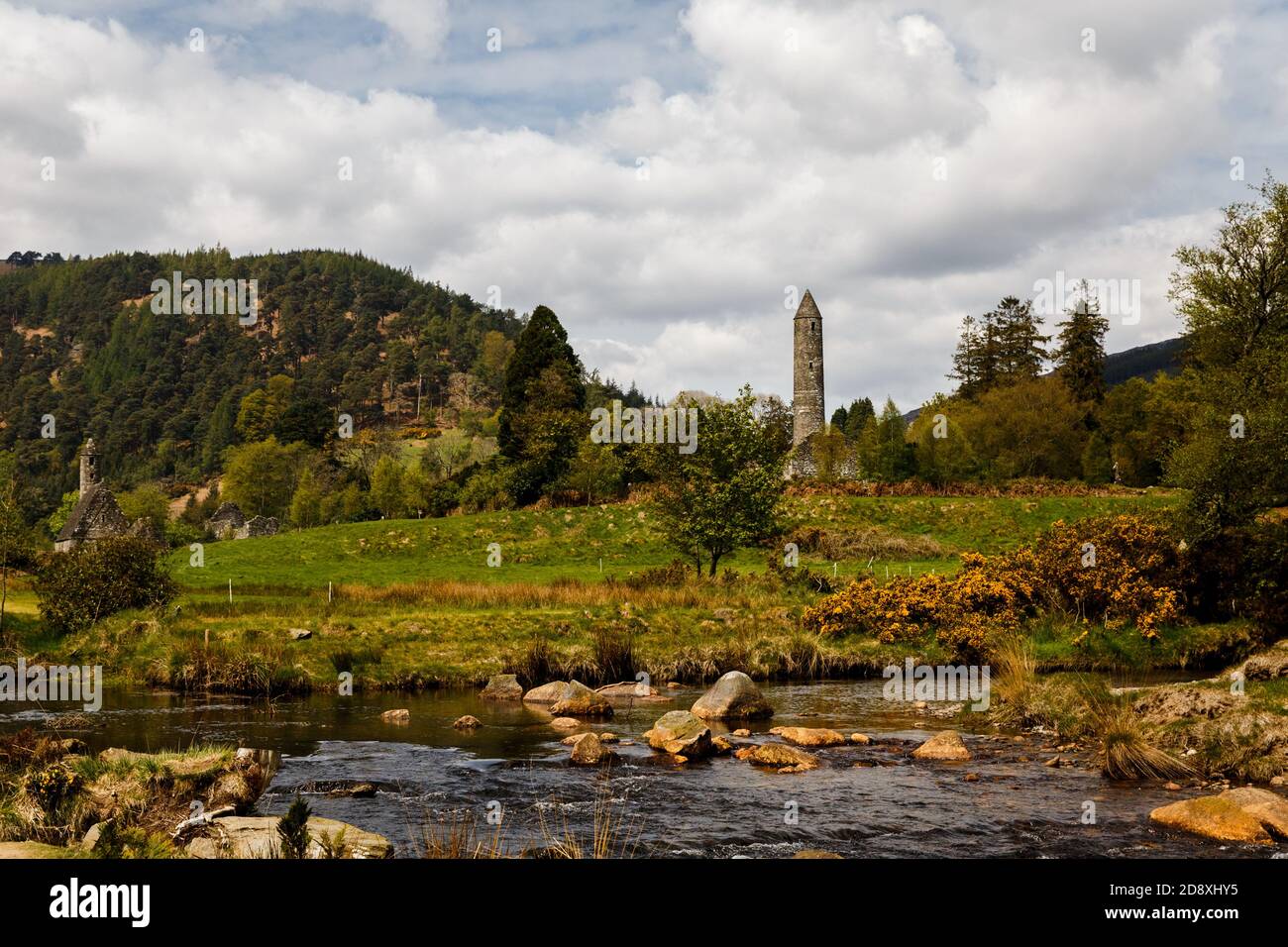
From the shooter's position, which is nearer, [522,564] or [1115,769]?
[1115,769]

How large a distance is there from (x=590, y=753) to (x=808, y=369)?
8779 cm

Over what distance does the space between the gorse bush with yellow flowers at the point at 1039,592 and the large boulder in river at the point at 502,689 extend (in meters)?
10.4

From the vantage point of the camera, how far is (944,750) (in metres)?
19.0

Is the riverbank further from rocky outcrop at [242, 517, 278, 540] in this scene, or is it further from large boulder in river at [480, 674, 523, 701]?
rocky outcrop at [242, 517, 278, 540]

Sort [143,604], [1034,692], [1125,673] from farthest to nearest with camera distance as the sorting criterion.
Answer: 1. [143,604]
2. [1125,673]
3. [1034,692]

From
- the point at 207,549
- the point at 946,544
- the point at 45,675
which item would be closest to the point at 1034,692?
the point at 45,675

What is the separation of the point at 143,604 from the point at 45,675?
17.2 feet

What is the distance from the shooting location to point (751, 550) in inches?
2122

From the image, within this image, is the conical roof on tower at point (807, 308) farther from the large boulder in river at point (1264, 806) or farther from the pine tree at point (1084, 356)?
the large boulder in river at point (1264, 806)

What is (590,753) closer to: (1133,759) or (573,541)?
(1133,759)

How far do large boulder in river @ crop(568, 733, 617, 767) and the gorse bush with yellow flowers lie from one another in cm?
1448

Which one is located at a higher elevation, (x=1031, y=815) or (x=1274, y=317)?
(x=1274, y=317)

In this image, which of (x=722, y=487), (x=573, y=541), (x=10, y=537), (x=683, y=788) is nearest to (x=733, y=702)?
(x=683, y=788)
